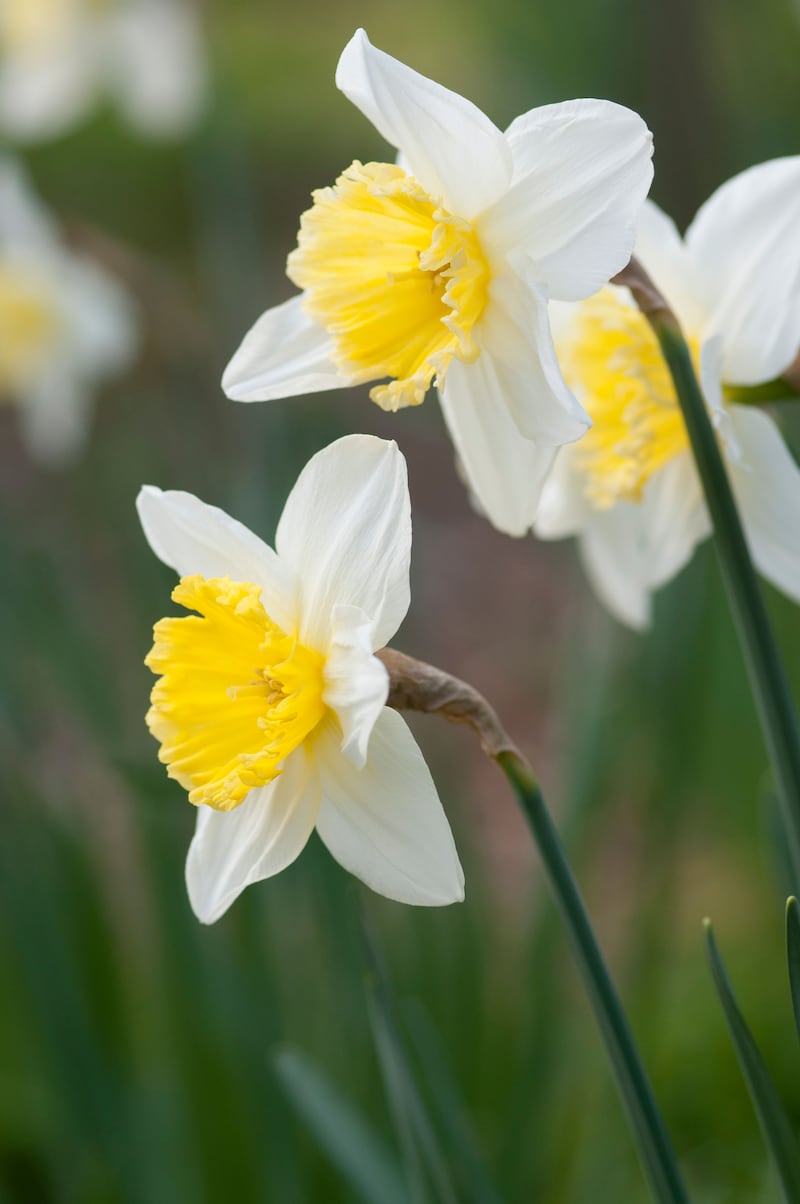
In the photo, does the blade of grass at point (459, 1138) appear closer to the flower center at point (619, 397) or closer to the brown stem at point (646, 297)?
the flower center at point (619, 397)

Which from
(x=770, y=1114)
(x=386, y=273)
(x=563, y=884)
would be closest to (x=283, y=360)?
(x=386, y=273)

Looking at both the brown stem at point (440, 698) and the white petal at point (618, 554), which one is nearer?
the brown stem at point (440, 698)

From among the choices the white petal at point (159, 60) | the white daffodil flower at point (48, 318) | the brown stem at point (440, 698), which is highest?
the white petal at point (159, 60)

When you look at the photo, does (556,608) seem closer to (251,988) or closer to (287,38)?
(251,988)

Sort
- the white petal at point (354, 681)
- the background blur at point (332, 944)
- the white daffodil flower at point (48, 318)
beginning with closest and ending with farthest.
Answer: the white petal at point (354, 681)
the background blur at point (332, 944)
the white daffodil flower at point (48, 318)

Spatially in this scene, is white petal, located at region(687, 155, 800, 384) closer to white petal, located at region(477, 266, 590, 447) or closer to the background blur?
white petal, located at region(477, 266, 590, 447)

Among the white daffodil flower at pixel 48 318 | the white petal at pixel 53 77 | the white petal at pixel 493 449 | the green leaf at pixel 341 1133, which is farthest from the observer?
the white petal at pixel 53 77

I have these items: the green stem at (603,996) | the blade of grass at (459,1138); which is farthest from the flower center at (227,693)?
the blade of grass at (459,1138)

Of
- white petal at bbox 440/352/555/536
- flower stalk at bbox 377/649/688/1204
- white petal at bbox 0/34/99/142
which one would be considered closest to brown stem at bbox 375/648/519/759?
flower stalk at bbox 377/649/688/1204

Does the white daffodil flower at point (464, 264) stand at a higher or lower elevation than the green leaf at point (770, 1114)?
higher
